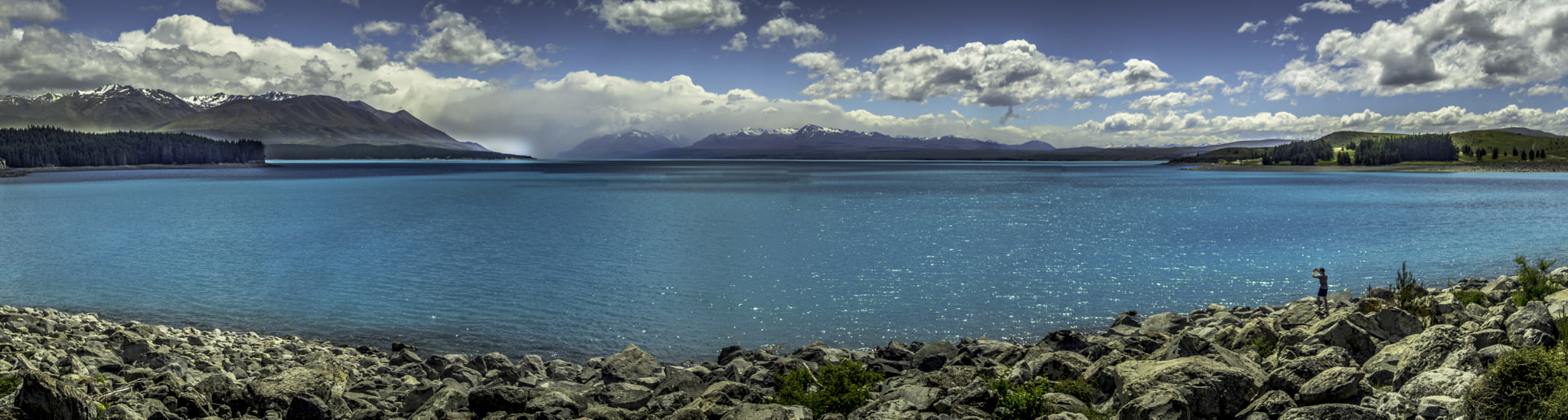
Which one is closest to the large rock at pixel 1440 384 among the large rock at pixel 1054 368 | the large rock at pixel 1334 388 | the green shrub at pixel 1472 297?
the large rock at pixel 1334 388

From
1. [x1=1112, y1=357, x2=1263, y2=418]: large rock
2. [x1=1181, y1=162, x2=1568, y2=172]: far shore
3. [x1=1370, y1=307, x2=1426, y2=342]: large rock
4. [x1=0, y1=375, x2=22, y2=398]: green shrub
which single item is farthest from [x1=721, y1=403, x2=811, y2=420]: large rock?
[x1=1181, y1=162, x2=1568, y2=172]: far shore

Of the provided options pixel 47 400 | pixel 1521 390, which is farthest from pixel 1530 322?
pixel 47 400

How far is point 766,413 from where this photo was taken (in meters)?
8.30

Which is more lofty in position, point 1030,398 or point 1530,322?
point 1530,322

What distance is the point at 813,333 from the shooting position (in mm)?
18438

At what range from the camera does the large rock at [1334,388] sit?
7.51 meters

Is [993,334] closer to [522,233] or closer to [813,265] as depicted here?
[813,265]

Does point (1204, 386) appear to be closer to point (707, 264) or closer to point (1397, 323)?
point (1397, 323)

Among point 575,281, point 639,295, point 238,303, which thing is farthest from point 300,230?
point 639,295

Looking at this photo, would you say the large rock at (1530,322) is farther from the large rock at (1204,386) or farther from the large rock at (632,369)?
the large rock at (632,369)

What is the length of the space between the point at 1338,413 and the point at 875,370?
6.93 metres

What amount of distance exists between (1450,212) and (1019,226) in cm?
3327

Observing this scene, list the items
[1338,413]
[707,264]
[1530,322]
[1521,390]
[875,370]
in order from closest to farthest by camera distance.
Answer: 1. [1521,390]
2. [1338,413]
3. [1530,322]
4. [875,370]
5. [707,264]

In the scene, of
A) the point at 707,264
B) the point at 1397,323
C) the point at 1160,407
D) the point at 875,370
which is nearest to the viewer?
the point at 1160,407
